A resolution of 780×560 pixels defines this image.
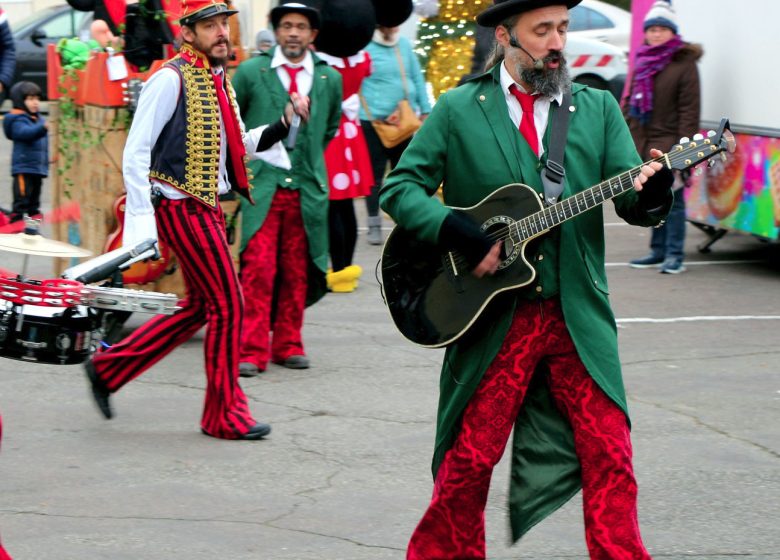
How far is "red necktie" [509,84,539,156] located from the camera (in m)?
3.98

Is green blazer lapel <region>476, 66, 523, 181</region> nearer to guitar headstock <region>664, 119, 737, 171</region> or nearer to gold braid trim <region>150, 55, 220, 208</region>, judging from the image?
guitar headstock <region>664, 119, 737, 171</region>

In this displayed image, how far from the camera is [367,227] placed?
12.8 meters

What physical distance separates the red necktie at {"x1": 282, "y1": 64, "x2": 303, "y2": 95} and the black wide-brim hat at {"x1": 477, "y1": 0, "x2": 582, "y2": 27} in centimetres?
Result: 352

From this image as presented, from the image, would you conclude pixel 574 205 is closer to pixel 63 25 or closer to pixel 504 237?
pixel 504 237

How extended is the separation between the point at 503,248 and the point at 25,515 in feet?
7.41

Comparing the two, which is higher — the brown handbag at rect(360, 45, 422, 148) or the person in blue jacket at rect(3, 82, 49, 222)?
the brown handbag at rect(360, 45, 422, 148)

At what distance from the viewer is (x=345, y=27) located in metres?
9.03

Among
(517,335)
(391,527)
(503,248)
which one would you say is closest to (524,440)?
(517,335)

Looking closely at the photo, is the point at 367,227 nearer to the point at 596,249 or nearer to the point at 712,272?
the point at 712,272

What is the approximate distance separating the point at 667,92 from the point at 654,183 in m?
6.75

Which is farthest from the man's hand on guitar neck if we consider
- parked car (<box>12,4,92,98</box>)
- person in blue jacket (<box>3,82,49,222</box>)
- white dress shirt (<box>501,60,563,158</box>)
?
parked car (<box>12,4,92,98</box>)

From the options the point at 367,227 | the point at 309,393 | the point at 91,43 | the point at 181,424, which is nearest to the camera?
the point at 181,424

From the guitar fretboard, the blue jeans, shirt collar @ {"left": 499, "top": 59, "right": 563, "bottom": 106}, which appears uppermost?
shirt collar @ {"left": 499, "top": 59, "right": 563, "bottom": 106}

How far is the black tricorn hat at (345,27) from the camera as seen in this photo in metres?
8.89
